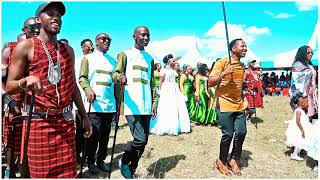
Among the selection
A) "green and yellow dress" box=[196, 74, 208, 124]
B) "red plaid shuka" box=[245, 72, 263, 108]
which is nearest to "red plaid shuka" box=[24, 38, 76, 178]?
"green and yellow dress" box=[196, 74, 208, 124]

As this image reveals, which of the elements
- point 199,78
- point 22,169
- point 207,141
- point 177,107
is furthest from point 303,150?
point 22,169

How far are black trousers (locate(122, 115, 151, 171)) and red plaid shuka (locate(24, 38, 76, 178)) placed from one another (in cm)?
174

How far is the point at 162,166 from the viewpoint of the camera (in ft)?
19.1

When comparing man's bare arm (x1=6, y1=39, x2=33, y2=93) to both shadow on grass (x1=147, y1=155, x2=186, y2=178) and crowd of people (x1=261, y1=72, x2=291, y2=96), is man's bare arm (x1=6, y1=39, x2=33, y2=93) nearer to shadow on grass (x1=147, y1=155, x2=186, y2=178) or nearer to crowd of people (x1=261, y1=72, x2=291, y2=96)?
shadow on grass (x1=147, y1=155, x2=186, y2=178)

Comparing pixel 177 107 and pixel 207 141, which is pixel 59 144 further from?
pixel 177 107

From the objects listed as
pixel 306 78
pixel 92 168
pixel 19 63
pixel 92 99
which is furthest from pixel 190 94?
pixel 19 63

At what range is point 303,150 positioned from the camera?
22.1 feet

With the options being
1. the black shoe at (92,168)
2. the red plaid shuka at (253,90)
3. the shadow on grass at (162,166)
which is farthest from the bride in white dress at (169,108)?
the black shoe at (92,168)

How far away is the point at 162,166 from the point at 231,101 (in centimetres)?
148

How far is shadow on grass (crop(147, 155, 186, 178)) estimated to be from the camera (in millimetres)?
5388

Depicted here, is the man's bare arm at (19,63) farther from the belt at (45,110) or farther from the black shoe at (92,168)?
the black shoe at (92,168)

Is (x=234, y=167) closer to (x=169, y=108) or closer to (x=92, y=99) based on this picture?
(x=92, y=99)

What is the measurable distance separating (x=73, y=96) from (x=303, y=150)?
4.80 m

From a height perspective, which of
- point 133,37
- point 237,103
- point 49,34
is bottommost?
point 237,103
